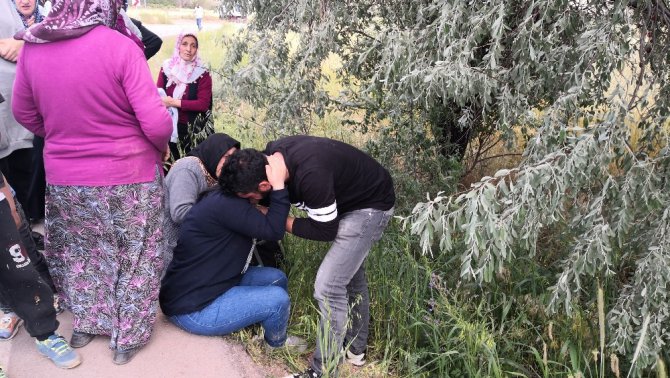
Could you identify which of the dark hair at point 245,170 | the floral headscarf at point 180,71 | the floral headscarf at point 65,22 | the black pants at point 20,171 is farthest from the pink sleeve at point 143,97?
the floral headscarf at point 180,71

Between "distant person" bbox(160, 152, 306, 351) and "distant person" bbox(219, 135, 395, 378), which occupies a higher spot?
"distant person" bbox(219, 135, 395, 378)

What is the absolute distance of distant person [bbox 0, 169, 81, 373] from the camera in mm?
2674

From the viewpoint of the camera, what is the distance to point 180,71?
5195mm

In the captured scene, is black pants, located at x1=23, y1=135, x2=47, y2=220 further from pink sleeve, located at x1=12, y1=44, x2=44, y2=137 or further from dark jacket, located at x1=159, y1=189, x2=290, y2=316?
dark jacket, located at x1=159, y1=189, x2=290, y2=316

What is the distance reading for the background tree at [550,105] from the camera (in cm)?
241

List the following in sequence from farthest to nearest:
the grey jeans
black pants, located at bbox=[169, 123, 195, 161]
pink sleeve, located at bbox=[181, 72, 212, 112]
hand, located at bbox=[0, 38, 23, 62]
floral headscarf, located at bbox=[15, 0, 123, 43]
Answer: black pants, located at bbox=[169, 123, 195, 161] → pink sleeve, located at bbox=[181, 72, 212, 112] → hand, located at bbox=[0, 38, 23, 62] → the grey jeans → floral headscarf, located at bbox=[15, 0, 123, 43]

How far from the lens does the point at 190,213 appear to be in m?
3.13

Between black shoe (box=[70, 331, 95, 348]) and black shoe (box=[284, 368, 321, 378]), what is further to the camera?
black shoe (box=[70, 331, 95, 348])

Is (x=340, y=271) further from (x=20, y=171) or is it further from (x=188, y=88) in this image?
(x=188, y=88)

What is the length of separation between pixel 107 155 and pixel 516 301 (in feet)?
8.17

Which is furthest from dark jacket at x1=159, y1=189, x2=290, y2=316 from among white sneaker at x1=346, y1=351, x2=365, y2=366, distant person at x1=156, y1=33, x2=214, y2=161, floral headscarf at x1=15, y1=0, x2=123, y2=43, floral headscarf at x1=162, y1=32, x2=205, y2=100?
floral headscarf at x1=162, y1=32, x2=205, y2=100

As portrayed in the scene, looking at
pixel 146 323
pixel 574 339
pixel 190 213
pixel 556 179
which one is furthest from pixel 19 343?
pixel 574 339

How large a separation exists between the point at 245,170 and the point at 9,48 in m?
1.96

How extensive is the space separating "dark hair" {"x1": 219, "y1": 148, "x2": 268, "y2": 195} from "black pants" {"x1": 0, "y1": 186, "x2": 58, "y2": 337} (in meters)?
0.98
